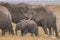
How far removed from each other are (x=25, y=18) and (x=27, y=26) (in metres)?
1.21

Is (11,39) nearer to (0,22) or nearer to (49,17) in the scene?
(0,22)

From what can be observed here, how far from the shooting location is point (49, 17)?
20.0 meters

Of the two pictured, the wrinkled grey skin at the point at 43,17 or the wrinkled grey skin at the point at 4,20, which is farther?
the wrinkled grey skin at the point at 43,17

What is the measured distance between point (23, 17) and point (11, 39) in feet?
12.2

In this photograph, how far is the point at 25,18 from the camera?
1947 cm

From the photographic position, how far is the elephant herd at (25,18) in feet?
59.4

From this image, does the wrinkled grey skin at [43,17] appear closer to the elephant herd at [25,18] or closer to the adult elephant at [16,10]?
the elephant herd at [25,18]

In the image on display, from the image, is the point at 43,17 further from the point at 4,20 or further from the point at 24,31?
the point at 4,20

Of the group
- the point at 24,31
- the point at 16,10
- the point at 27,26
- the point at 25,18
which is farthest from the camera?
the point at 16,10

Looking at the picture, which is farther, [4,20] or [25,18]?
[25,18]

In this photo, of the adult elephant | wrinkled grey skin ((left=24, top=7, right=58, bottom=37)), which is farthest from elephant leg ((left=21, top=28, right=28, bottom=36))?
the adult elephant

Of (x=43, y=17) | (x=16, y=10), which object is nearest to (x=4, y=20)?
(x=16, y=10)

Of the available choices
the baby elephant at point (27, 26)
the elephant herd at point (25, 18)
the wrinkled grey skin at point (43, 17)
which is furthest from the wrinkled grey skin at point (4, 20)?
the wrinkled grey skin at point (43, 17)

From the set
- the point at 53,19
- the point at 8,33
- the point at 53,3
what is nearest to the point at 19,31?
the point at 8,33
